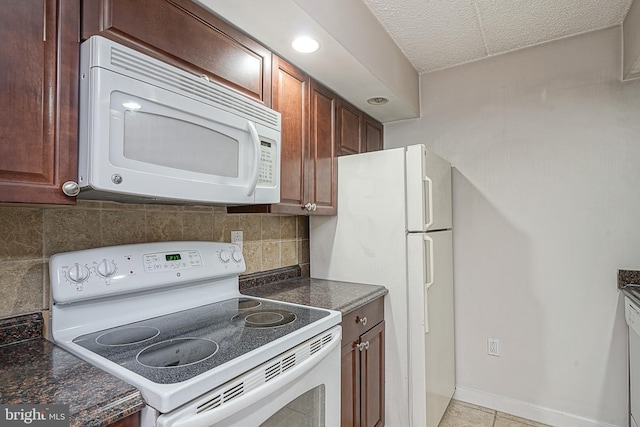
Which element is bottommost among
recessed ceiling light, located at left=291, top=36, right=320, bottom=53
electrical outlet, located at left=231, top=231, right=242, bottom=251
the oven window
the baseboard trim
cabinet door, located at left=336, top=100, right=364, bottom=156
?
the baseboard trim

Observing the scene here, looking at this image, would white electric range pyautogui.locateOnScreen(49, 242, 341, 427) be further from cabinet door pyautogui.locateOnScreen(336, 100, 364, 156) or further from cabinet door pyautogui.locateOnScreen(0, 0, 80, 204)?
cabinet door pyautogui.locateOnScreen(336, 100, 364, 156)

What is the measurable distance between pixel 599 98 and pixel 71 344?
2.77 m

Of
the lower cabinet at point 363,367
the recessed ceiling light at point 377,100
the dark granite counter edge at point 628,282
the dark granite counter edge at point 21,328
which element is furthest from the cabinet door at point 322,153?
the dark granite counter edge at point 628,282

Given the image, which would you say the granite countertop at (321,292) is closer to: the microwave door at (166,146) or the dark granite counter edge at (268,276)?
the dark granite counter edge at (268,276)

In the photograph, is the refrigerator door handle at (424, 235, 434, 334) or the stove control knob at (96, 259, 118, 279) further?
the refrigerator door handle at (424, 235, 434, 334)

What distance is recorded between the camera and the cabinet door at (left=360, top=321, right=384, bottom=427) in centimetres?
173

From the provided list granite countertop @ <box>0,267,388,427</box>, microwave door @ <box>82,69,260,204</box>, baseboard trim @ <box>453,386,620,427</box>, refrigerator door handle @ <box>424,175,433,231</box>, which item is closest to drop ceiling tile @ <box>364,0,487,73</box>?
refrigerator door handle @ <box>424,175,433,231</box>

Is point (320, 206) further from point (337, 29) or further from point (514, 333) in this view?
point (514, 333)

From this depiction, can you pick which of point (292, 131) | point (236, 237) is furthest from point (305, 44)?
point (236, 237)

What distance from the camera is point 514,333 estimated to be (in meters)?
2.24

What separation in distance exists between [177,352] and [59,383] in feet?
0.92

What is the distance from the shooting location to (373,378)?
72.1 inches

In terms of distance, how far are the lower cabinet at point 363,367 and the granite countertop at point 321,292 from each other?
6 centimetres

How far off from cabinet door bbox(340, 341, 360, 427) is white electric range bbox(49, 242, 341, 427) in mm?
189
